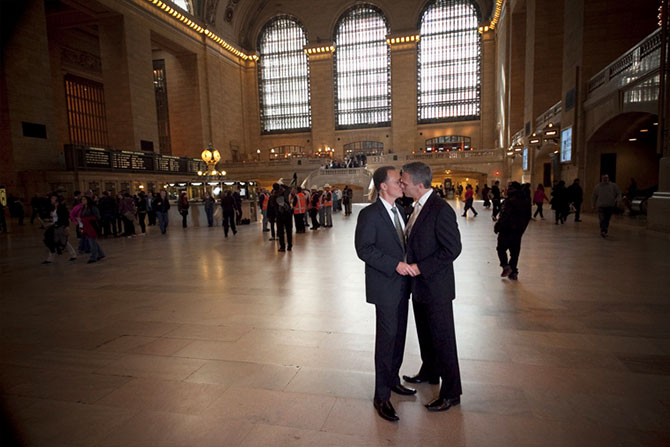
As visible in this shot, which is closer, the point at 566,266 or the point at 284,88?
the point at 566,266

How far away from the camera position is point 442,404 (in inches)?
95.5

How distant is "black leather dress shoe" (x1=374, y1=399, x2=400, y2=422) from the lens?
232cm

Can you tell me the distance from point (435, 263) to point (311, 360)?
154cm

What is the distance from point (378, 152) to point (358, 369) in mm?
44006

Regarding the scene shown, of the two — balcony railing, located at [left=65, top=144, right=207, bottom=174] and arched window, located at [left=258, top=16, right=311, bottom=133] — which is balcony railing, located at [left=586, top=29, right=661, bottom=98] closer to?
balcony railing, located at [left=65, top=144, right=207, bottom=174]

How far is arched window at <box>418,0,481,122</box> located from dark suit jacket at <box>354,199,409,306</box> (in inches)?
1757

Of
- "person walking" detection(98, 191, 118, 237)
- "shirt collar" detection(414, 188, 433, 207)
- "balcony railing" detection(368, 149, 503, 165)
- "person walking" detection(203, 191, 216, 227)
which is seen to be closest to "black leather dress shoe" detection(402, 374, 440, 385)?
"shirt collar" detection(414, 188, 433, 207)

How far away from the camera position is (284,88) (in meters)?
47.1

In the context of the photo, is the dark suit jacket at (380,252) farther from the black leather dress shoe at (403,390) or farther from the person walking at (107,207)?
the person walking at (107,207)

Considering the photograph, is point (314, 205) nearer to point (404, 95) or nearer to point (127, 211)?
point (127, 211)

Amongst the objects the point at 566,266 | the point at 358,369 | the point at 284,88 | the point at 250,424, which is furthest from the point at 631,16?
the point at 284,88

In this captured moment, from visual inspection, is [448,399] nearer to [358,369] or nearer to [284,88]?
[358,369]

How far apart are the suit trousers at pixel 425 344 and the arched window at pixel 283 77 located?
46.9 meters

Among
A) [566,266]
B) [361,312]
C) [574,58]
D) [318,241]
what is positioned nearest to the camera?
[361,312]
